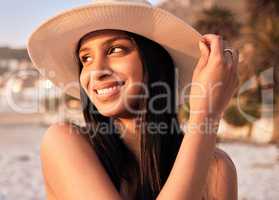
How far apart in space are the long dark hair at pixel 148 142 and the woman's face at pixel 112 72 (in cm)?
7

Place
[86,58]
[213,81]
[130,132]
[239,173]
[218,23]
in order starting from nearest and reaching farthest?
[213,81] < [86,58] < [130,132] < [239,173] < [218,23]

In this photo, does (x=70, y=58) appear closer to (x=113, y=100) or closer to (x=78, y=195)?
(x=113, y=100)

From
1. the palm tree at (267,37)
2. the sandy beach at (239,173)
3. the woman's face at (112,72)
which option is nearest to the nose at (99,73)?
the woman's face at (112,72)

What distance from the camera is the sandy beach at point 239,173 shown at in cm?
671

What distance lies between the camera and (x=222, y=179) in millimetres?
1861

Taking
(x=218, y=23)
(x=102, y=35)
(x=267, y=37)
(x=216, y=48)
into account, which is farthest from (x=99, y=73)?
(x=218, y=23)

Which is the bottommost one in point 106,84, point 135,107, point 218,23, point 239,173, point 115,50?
point 239,173

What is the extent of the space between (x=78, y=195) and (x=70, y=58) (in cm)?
91

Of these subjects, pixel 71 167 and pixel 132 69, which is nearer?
pixel 71 167

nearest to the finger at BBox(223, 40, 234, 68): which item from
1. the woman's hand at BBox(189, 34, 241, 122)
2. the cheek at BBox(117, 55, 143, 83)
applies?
the woman's hand at BBox(189, 34, 241, 122)

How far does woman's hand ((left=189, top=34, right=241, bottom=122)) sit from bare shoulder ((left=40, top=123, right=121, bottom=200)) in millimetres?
329

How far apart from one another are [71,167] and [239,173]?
7.40 meters

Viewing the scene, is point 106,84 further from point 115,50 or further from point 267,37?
point 267,37

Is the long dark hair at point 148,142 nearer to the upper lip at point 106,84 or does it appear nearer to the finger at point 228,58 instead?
the upper lip at point 106,84
